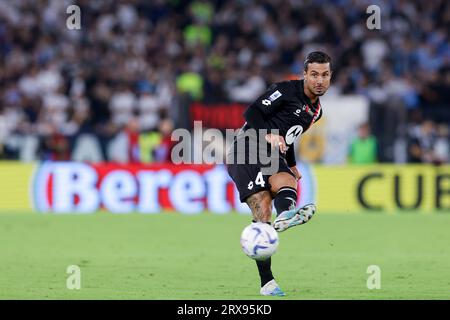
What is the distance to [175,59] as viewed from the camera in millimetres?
24797

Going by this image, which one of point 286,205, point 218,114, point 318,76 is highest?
point 218,114

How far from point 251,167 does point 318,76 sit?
1.02 m

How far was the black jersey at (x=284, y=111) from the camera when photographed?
9.81 m

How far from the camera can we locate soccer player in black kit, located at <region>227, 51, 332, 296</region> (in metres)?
9.71

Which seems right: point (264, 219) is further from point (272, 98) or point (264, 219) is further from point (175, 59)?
point (175, 59)

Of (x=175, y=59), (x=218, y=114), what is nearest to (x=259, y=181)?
(x=218, y=114)

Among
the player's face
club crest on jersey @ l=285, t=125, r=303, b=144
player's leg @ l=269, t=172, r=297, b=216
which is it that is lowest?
player's leg @ l=269, t=172, r=297, b=216

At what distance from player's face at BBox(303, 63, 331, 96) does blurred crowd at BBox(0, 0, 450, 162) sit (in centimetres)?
1097

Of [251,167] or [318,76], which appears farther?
[251,167]

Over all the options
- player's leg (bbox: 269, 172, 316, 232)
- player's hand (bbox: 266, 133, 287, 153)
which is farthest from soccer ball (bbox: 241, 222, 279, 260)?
player's hand (bbox: 266, 133, 287, 153)

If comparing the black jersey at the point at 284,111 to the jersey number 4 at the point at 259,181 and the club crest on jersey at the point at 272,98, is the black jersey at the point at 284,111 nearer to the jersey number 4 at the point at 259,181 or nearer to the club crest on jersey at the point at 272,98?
the club crest on jersey at the point at 272,98

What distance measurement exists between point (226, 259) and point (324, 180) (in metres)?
7.21

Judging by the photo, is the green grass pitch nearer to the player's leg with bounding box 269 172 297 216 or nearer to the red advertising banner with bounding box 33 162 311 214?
the red advertising banner with bounding box 33 162 311 214

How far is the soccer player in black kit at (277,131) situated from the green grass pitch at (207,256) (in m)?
0.81
